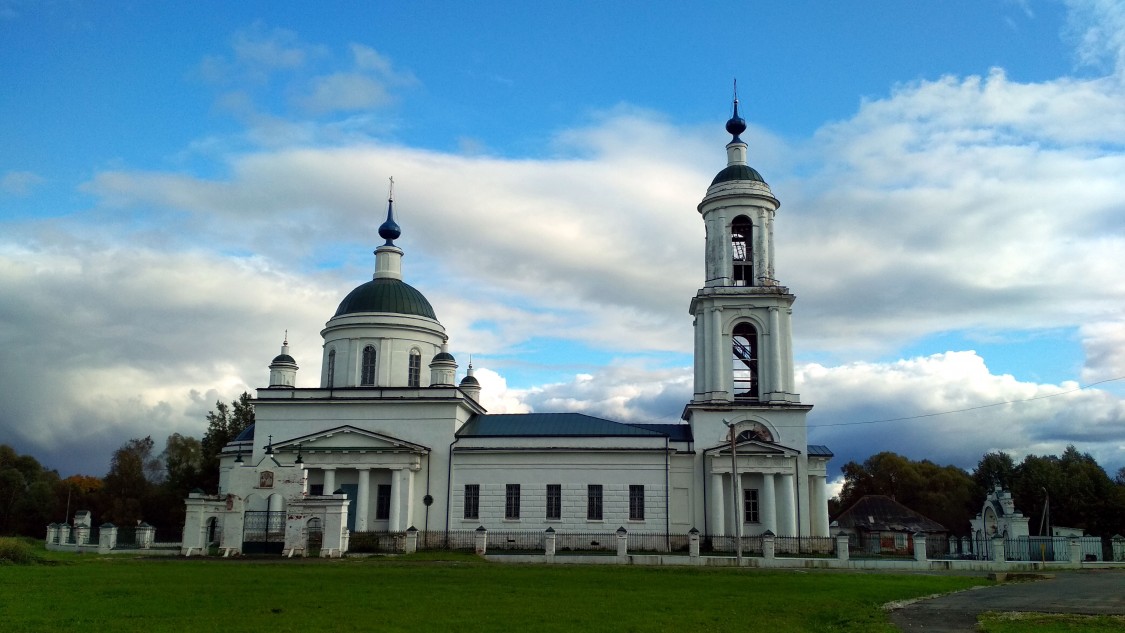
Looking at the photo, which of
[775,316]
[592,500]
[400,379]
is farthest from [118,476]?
[775,316]

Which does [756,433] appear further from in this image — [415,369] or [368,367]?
[368,367]

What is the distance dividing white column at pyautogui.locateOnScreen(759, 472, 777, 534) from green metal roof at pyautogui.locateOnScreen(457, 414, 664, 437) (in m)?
4.48

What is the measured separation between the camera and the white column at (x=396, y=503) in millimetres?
35125

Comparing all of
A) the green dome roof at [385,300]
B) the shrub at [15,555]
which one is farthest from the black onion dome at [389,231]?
the shrub at [15,555]

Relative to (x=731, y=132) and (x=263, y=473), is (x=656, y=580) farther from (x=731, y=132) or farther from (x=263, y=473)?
(x=731, y=132)

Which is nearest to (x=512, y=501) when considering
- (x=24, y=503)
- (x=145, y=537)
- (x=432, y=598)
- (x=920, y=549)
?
(x=145, y=537)

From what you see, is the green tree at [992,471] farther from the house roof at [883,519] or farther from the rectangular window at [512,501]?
the rectangular window at [512,501]

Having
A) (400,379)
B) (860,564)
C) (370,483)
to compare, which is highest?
(400,379)

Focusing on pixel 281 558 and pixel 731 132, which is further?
pixel 731 132

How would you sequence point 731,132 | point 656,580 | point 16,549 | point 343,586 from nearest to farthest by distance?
point 343,586 → point 656,580 → point 16,549 → point 731,132

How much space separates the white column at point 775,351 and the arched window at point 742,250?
6.58 feet

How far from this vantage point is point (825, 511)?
35812mm

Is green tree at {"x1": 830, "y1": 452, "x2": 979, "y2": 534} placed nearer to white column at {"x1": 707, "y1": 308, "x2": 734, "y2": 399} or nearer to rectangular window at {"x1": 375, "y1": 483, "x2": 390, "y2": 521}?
white column at {"x1": 707, "y1": 308, "x2": 734, "y2": 399}

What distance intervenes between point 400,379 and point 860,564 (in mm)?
21230
